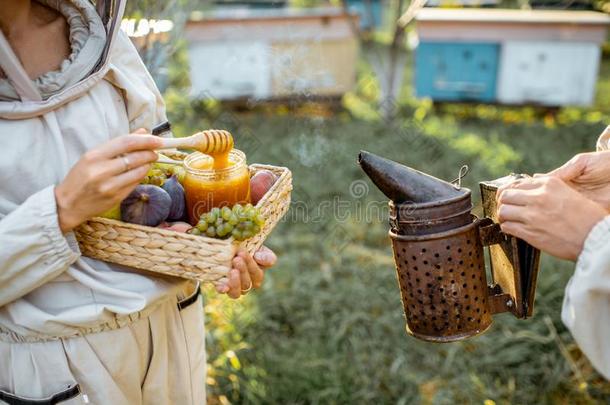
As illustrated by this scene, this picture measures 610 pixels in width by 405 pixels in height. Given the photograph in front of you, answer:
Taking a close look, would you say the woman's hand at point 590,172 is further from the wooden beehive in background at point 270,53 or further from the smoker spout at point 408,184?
the wooden beehive in background at point 270,53

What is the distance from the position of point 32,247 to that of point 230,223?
442 millimetres

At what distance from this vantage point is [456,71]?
6.25 metres

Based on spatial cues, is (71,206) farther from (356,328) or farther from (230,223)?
(356,328)

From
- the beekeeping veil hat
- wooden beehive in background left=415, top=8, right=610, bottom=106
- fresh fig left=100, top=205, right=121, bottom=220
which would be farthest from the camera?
wooden beehive in background left=415, top=8, right=610, bottom=106

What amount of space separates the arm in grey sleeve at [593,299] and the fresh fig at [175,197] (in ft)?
3.22

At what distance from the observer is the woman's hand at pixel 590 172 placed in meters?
1.62

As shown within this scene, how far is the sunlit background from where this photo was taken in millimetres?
2969

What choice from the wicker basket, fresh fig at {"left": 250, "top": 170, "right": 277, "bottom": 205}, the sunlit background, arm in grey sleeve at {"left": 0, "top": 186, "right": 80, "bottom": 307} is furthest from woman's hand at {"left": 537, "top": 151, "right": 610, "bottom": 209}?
the sunlit background

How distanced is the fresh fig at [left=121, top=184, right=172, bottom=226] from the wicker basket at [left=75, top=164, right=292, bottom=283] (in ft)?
0.17

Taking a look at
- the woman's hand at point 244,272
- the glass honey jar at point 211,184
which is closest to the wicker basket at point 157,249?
the woman's hand at point 244,272

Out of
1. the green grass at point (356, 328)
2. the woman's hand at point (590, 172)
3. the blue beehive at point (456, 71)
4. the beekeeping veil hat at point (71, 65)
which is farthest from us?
the blue beehive at point (456, 71)

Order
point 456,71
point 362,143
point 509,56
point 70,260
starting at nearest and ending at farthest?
point 70,260 < point 362,143 < point 509,56 < point 456,71

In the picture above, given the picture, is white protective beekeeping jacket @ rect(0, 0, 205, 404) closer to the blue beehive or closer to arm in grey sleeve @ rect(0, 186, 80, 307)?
arm in grey sleeve @ rect(0, 186, 80, 307)

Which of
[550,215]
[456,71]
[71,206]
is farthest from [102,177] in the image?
[456,71]
